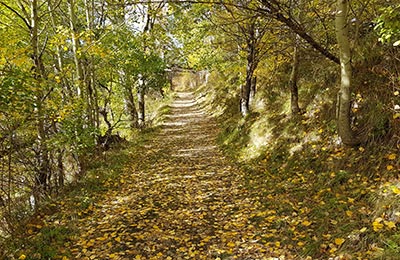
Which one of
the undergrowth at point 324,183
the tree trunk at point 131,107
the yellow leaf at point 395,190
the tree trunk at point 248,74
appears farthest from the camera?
the tree trunk at point 131,107

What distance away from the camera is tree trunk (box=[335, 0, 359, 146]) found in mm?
4797

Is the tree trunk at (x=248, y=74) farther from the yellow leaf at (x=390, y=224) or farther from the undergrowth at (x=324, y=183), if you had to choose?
the yellow leaf at (x=390, y=224)

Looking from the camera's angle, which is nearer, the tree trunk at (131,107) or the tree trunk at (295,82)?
the tree trunk at (295,82)

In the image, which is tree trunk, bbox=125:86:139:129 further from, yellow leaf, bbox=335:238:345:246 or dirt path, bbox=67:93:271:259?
yellow leaf, bbox=335:238:345:246

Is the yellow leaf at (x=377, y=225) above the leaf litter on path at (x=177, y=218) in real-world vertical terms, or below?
above

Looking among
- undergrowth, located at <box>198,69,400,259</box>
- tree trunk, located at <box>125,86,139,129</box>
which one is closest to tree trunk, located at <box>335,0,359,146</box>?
undergrowth, located at <box>198,69,400,259</box>

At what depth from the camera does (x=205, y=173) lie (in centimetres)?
793

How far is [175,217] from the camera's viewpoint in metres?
5.41

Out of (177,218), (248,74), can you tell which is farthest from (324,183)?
(248,74)

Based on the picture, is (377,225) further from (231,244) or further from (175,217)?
(175,217)

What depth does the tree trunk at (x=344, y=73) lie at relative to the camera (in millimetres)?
4797

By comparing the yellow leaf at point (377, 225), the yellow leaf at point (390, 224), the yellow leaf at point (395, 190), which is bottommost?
the yellow leaf at point (377, 225)

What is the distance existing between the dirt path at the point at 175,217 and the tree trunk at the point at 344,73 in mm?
2315

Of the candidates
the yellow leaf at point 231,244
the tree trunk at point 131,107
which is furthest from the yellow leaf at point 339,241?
the tree trunk at point 131,107
